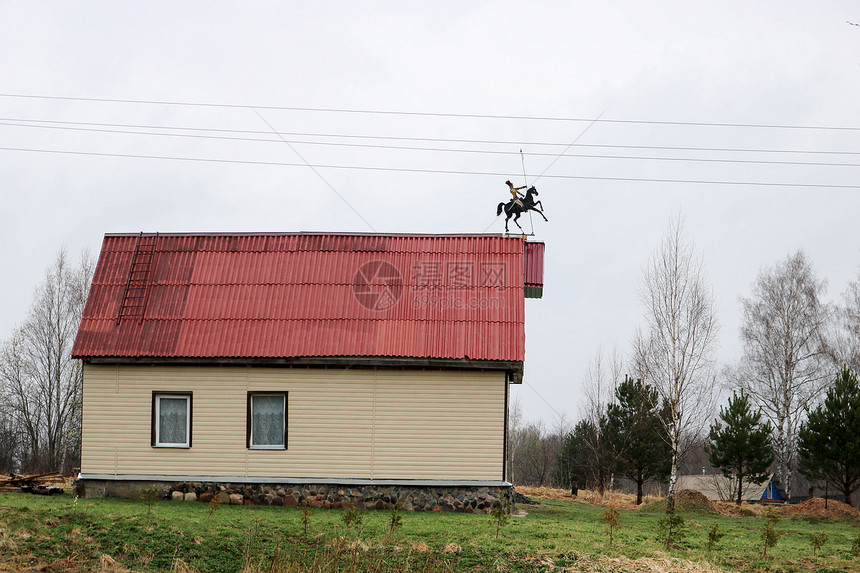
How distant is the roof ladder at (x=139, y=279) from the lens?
18688mm

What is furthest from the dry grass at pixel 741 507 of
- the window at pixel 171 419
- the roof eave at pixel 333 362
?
the window at pixel 171 419

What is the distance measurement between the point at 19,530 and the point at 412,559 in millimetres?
5770

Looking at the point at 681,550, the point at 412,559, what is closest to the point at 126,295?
the point at 412,559

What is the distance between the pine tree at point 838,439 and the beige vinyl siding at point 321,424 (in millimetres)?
16266

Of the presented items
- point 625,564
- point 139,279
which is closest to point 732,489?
point 625,564

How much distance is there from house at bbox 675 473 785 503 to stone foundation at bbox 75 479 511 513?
17181 millimetres

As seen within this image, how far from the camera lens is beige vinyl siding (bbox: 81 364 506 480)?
17.5m

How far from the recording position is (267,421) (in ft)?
58.8

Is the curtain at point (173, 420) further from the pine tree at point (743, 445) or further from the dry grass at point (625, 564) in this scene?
the pine tree at point (743, 445)

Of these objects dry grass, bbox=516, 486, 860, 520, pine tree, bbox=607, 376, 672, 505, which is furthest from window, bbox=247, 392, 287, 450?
pine tree, bbox=607, 376, 672, 505

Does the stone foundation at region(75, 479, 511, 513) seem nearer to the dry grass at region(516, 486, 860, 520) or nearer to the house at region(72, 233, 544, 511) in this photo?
the house at region(72, 233, 544, 511)

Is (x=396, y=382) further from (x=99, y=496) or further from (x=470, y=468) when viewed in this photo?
(x=99, y=496)

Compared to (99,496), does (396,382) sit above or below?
above

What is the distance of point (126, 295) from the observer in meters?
19.0
